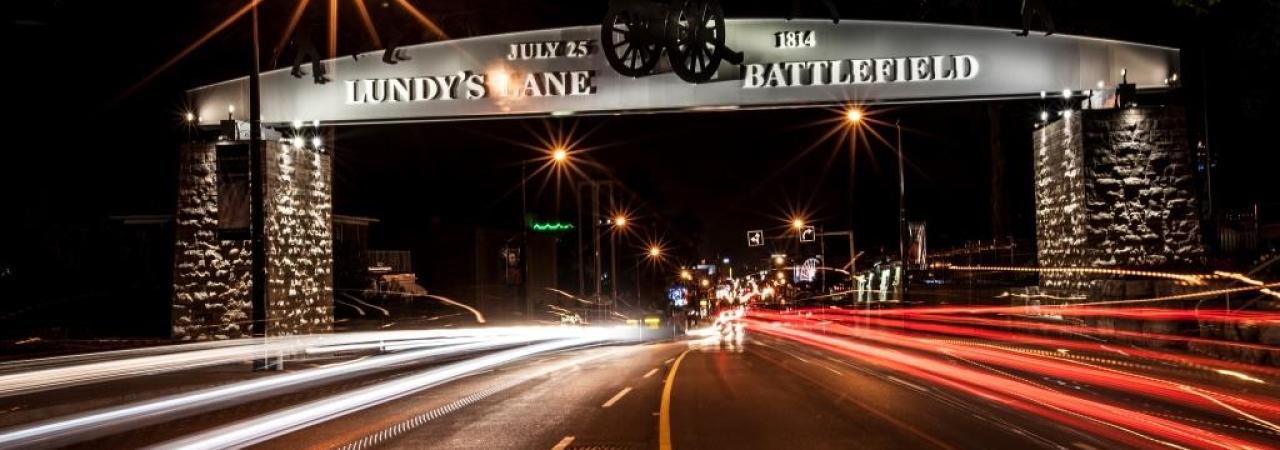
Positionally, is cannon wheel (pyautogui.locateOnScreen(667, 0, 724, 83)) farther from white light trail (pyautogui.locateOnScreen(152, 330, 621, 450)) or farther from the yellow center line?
white light trail (pyautogui.locateOnScreen(152, 330, 621, 450))

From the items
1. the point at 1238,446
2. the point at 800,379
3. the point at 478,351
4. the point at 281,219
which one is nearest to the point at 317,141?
the point at 281,219

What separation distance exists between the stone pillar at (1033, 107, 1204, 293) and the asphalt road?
5.25m

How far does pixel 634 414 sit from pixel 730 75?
10.1 meters

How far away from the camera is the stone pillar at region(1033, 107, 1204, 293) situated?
70.0 ft

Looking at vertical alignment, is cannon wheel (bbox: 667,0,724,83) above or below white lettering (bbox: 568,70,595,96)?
below

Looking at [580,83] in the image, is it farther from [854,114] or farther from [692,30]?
[854,114]

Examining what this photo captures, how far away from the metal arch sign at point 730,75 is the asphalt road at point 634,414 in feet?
18.5

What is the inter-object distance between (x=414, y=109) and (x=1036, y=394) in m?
14.1

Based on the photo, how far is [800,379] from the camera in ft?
64.4

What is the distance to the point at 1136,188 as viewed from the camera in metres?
21.4

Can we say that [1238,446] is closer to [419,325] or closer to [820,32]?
[820,32]

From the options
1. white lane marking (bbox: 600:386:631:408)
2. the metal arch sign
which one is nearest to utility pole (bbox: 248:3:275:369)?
the metal arch sign

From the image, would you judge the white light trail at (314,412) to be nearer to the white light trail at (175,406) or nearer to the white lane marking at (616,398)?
the white light trail at (175,406)

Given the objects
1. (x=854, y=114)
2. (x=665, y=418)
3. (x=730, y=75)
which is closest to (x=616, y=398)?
(x=665, y=418)
